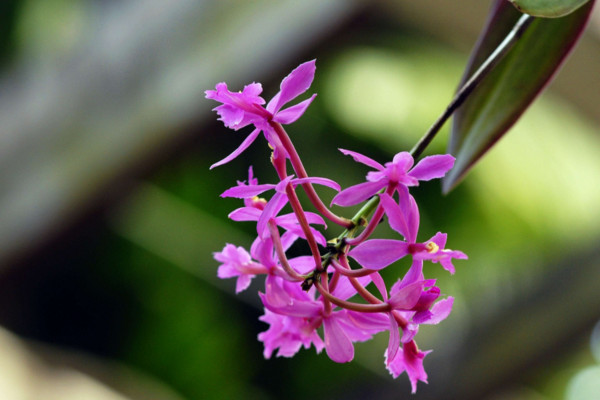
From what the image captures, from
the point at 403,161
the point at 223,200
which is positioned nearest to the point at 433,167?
the point at 403,161

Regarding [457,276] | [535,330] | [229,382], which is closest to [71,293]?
[229,382]

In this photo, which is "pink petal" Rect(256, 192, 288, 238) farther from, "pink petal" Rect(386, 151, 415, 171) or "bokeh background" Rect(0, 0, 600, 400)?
"bokeh background" Rect(0, 0, 600, 400)

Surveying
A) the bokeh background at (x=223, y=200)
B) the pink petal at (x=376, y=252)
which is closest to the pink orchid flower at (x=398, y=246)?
the pink petal at (x=376, y=252)


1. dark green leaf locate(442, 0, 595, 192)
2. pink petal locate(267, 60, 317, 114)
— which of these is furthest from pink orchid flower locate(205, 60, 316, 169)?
dark green leaf locate(442, 0, 595, 192)

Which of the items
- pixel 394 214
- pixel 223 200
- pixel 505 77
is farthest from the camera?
pixel 223 200

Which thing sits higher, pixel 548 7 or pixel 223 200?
pixel 548 7

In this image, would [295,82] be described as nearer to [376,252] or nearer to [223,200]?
[376,252]

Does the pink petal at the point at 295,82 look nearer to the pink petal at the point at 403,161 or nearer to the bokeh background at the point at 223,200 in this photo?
the pink petal at the point at 403,161

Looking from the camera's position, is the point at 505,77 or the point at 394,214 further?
the point at 505,77
